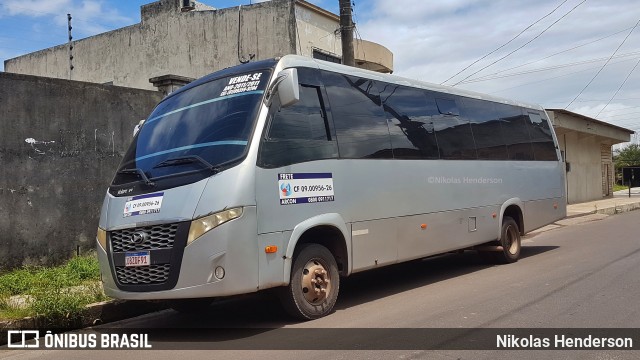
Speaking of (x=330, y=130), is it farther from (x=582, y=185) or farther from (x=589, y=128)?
(x=582, y=185)

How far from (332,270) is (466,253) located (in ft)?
21.5

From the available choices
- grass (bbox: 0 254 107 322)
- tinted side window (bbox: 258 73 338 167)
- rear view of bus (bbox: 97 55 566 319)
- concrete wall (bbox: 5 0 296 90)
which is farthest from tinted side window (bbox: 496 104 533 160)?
concrete wall (bbox: 5 0 296 90)

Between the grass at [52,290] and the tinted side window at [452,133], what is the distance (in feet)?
17.5

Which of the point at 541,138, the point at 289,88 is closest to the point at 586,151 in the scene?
the point at 541,138

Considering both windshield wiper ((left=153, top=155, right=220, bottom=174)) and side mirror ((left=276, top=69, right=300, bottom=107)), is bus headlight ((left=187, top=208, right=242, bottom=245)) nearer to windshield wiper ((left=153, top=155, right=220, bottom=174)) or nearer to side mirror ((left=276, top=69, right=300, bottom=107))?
windshield wiper ((left=153, top=155, right=220, bottom=174))

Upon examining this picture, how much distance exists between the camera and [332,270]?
22.2 feet

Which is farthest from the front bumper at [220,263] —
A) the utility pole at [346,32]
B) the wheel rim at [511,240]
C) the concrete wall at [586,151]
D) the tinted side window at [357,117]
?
the concrete wall at [586,151]

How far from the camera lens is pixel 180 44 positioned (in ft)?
65.8

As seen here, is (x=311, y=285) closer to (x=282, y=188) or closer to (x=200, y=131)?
(x=282, y=188)

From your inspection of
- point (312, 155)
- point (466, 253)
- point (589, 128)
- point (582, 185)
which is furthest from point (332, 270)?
point (582, 185)

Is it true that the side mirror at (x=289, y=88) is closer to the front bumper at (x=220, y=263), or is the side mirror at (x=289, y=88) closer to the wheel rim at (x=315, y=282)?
the front bumper at (x=220, y=263)

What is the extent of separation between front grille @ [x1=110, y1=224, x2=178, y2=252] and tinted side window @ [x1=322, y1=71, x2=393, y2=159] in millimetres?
2315

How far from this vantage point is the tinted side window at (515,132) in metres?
11.0

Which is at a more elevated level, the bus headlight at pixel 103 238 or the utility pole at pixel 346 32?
the utility pole at pixel 346 32
